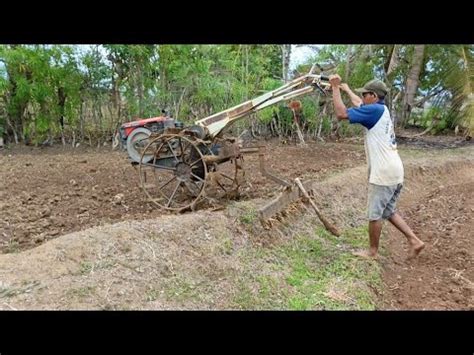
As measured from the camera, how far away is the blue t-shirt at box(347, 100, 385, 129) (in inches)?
172

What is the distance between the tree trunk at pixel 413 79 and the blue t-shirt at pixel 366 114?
32.8 ft

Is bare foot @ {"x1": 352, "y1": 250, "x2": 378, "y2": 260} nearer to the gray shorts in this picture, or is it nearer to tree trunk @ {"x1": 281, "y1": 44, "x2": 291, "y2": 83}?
the gray shorts

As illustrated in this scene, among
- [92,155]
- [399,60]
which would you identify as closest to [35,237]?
[92,155]

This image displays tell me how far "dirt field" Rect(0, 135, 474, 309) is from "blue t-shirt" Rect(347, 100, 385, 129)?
1667 mm

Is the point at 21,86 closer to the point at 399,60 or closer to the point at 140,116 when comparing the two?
the point at 140,116

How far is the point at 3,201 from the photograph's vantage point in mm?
6430

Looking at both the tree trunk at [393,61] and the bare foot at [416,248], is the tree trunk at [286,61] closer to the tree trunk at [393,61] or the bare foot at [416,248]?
the tree trunk at [393,61]

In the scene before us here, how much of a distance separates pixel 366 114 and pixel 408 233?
135cm

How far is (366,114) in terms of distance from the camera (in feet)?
14.3

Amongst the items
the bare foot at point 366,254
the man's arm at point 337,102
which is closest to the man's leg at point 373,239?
the bare foot at point 366,254

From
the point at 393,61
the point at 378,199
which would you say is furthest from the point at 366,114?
the point at 393,61

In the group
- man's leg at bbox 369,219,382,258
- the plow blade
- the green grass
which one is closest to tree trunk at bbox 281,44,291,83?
the plow blade

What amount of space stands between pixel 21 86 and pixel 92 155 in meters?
2.43

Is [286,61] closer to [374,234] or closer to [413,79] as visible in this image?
[413,79]
